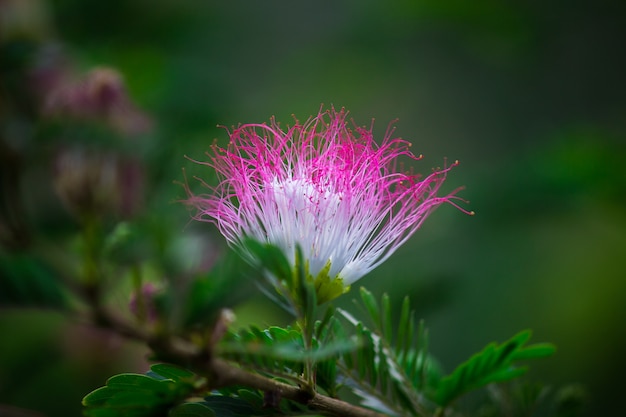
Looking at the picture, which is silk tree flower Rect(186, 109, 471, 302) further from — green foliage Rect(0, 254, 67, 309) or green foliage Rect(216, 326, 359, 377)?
green foliage Rect(0, 254, 67, 309)

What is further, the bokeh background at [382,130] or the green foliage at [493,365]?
the bokeh background at [382,130]

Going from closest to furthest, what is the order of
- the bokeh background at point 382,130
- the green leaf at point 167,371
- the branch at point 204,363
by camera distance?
the branch at point 204,363 → the green leaf at point 167,371 → the bokeh background at point 382,130

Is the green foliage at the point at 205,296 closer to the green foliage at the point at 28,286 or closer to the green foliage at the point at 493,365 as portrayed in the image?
the green foliage at the point at 28,286

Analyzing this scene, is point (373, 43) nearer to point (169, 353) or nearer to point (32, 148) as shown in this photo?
point (32, 148)

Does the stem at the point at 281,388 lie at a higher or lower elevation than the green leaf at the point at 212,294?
lower

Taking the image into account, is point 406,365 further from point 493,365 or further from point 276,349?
point 276,349

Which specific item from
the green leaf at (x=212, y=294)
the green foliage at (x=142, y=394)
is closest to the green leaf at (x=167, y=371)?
the green foliage at (x=142, y=394)

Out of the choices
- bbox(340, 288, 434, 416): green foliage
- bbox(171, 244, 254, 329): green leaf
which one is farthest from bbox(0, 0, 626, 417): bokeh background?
bbox(340, 288, 434, 416): green foliage
